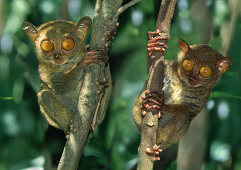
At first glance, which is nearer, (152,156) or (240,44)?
(152,156)

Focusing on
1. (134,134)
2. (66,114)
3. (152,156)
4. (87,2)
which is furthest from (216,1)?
(152,156)

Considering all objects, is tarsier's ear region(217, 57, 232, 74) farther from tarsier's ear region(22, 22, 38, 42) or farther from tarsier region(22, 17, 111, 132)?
tarsier's ear region(22, 22, 38, 42)

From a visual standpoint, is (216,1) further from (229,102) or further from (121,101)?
(121,101)

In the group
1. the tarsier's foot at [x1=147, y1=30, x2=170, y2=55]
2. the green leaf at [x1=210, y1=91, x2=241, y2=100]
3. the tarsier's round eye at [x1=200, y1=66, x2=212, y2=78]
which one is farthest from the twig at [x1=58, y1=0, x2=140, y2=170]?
the green leaf at [x1=210, y1=91, x2=241, y2=100]

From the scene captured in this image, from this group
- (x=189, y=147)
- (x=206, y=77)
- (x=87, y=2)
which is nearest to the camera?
(x=206, y=77)

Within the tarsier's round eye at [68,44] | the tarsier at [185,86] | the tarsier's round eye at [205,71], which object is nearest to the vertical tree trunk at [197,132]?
the tarsier at [185,86]

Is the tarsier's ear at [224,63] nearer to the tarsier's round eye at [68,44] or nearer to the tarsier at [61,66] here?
the tarsier at [61,66]

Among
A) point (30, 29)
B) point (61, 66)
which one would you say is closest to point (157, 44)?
point (61, 66)
